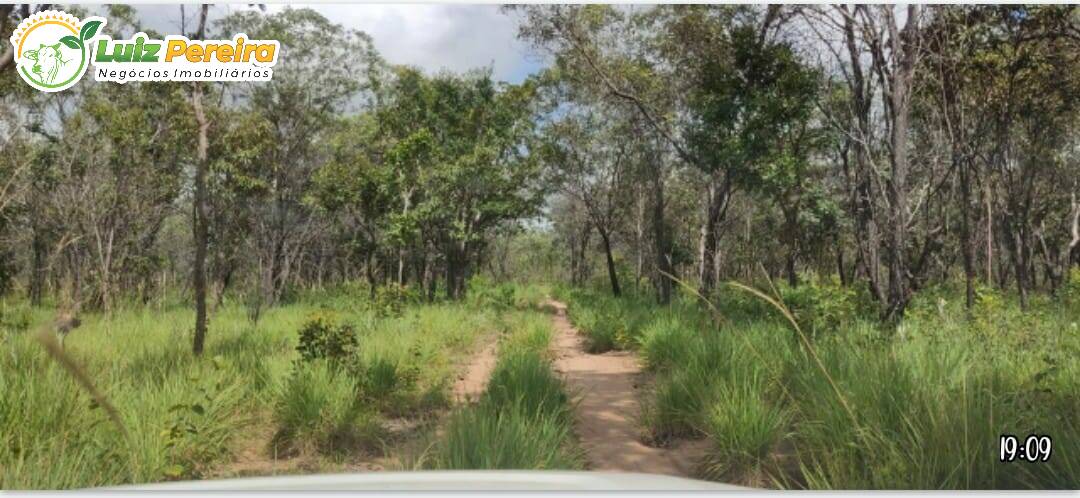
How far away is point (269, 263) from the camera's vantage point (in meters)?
11.5

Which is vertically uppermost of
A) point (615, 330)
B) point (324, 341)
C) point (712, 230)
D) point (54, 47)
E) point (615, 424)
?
point (54, 47)

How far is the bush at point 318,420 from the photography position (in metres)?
4.57

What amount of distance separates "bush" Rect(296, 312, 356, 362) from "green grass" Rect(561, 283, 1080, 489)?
2.68 m

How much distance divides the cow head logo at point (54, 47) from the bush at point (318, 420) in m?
2.46

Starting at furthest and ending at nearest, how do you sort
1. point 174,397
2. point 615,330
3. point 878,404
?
point 615,330 → point 174,397 → point 878,404

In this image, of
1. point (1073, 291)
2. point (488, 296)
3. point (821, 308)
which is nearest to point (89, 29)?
point (821, 308)

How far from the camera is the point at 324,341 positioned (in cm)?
576

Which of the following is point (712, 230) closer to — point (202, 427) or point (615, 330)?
point (615, 330)

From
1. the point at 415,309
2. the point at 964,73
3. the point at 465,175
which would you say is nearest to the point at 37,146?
the point at 415,309

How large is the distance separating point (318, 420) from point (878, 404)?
→ 11.7 ft

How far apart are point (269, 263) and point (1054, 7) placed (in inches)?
505

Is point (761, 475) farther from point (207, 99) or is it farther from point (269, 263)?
point (269, 263)
